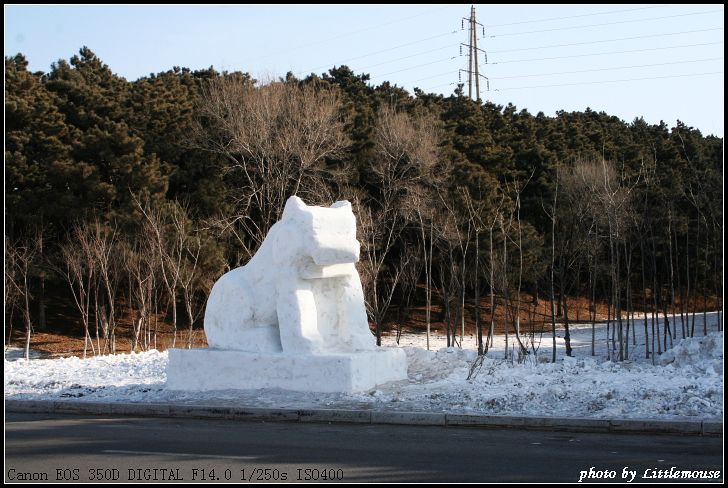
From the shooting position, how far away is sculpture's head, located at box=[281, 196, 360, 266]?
13531mm

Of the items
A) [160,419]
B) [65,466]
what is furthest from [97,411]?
[65,466]

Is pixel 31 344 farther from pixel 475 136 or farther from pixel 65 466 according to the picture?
pixel 65 466

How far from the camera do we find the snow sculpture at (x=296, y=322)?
13570mm

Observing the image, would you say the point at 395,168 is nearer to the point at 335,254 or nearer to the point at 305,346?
the point at 335,254

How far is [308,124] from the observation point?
3027cm

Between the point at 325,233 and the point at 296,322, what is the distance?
1458 mm

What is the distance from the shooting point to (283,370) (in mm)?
13727

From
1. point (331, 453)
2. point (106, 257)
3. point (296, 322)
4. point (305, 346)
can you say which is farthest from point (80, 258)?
point (331, 453)

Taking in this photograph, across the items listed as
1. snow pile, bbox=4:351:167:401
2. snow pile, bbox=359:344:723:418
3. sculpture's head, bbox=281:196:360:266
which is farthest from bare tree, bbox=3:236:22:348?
snow pile, bbox=359:344:723:418

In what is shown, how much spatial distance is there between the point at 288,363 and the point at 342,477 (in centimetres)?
592

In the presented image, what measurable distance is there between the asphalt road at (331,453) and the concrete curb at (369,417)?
0.29 metres

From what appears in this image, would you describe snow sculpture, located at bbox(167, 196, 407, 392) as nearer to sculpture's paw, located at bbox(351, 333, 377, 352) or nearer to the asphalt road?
sculpture's paw, located at bbox(351, 333, 377, 352)

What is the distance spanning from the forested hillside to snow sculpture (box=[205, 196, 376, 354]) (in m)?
11.6

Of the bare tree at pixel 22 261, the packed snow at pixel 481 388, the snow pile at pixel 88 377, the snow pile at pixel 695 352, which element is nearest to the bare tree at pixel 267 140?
the bare tree at pixel 22 261
